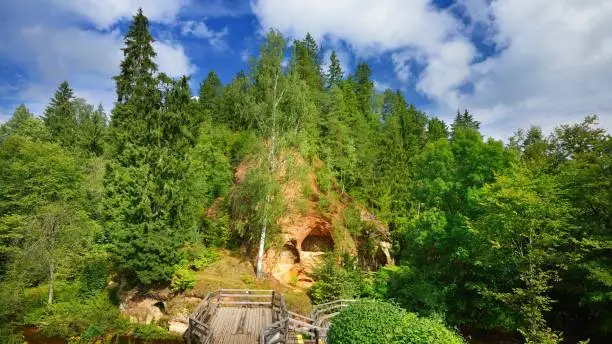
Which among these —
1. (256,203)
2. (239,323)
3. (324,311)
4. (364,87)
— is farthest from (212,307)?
(364,87)

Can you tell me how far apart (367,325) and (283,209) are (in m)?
15.4

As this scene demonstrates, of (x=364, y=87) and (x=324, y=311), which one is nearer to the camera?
(x=324, y=311)

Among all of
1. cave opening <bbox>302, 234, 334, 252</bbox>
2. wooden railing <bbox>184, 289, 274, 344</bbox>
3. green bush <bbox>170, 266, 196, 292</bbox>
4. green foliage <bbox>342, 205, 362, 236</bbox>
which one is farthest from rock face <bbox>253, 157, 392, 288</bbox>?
green bush <bbox>170, 266, 196, 292</bbox>

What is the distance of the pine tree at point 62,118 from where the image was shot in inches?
1789

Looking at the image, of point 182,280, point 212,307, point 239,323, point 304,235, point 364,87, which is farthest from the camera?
point 364,87

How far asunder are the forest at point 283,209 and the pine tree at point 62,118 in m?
10.3

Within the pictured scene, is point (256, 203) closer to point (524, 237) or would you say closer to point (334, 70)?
point (524, 237)

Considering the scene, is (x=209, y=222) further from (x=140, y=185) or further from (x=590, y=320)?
(x=590, y=320)

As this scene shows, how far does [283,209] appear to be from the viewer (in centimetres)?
2544

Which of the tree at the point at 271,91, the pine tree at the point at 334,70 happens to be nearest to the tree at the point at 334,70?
the pine tree at the point at 334,70

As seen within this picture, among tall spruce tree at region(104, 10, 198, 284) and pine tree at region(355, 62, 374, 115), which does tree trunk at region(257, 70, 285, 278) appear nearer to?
tall spruce tree at region(104, 10, 198, 284)

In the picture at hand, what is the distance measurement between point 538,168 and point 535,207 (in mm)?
3458

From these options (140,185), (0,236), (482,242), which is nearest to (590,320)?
(482,242)

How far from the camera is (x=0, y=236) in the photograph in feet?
82.7
